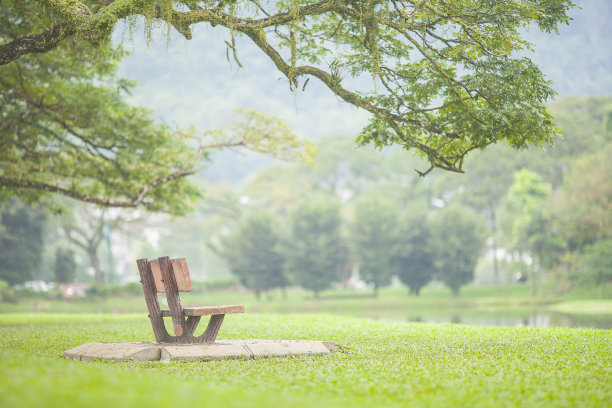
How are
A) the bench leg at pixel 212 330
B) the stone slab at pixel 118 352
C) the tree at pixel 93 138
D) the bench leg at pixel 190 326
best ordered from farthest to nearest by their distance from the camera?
the tree at pixel 93 138 → the bench leg at pixel 212 330 → the bench leg at pixel 190 326 → the stone slab at pixel 118 352

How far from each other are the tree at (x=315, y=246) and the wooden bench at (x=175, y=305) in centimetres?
4800

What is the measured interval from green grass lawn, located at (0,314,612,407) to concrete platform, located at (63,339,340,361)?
335 millimetres

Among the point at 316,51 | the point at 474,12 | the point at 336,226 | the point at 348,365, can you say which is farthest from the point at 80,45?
the point at 336,226

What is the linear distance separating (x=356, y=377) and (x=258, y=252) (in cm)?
5228

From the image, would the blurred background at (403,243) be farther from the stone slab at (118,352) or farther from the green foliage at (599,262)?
the stone slab at (118,352)

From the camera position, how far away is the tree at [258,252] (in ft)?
197

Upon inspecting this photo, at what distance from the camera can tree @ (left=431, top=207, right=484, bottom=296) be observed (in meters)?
57.2

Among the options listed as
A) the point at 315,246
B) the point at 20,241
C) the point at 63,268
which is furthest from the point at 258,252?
the point at 20,241

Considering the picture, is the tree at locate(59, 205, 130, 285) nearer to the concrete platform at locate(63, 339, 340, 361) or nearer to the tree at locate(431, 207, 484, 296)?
the tree at locate(431, 207, 484, 296)

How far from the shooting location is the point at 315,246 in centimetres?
5947

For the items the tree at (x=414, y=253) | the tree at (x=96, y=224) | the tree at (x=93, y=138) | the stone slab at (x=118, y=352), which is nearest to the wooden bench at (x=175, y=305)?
the stone slab at (x=118, y=352)

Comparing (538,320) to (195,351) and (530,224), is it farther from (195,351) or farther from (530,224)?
(195,351)

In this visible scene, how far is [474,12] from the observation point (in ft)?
42.5

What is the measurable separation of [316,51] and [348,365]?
844 centimetres
